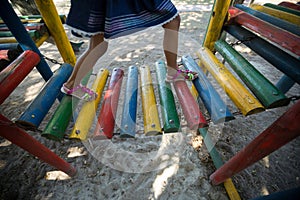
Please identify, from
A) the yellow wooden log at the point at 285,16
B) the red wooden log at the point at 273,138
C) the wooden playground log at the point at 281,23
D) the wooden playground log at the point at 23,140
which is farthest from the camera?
the yellow wooden log at the point at 285,16

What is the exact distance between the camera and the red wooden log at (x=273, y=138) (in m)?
0.79

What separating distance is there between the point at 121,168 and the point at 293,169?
1.74 m

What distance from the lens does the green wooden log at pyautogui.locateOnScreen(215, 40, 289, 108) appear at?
109 cm

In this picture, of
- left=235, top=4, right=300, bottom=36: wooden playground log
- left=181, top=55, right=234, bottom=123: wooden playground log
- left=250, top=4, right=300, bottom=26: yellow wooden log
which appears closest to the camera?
left=181, top=55, right=234, bottom=123: wooden playground log

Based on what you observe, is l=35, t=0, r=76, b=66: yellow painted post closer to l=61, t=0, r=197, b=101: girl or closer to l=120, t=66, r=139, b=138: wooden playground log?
l=61, t=0, r=197, b=101: girl

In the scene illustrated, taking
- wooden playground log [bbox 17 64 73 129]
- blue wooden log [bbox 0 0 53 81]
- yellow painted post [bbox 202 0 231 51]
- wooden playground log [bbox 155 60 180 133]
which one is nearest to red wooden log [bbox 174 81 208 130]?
wooden playground log [bbox 155 60 180 133]

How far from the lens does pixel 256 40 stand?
4.73 feet

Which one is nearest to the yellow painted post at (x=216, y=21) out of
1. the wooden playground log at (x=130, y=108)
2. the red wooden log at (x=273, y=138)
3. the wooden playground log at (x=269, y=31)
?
the wooden playground log at (x=269, y=31)

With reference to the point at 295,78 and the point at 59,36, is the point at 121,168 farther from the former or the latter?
the point at 295,78

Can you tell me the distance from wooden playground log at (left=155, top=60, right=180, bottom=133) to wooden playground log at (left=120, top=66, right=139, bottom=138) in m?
0.22

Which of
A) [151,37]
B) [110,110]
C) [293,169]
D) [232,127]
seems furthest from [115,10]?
[151,37]

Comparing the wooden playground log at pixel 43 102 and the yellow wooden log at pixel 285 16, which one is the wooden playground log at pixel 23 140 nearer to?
the wooden playground log at pixel 43 102

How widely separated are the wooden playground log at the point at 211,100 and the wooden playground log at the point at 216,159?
0.70 metres

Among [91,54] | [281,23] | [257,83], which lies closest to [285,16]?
[281,23]
